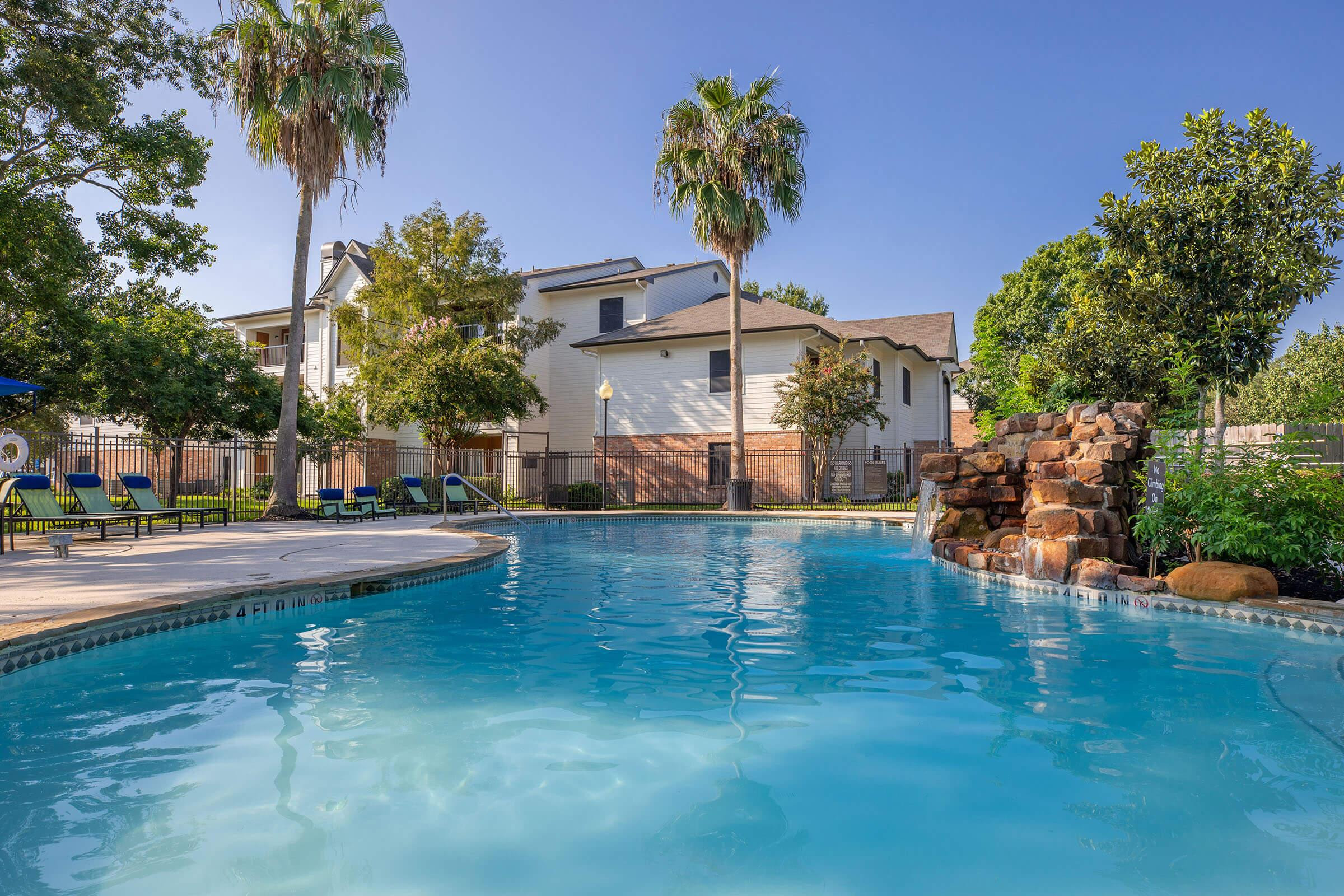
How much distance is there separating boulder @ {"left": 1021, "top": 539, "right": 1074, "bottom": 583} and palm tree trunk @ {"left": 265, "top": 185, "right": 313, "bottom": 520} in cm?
1408

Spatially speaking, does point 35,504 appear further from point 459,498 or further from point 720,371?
point 720,371

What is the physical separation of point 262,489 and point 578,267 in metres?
14.4

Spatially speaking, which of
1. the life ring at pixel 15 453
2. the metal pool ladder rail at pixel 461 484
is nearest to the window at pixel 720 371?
Answer: the metal pool ladder rail at pixel 461 484

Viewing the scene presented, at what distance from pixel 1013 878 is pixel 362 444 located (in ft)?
89.0

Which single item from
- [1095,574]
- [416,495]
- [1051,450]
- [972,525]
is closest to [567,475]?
[416,495]

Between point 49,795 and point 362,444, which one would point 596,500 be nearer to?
point 362,444

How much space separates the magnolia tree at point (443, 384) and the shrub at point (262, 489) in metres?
4.36

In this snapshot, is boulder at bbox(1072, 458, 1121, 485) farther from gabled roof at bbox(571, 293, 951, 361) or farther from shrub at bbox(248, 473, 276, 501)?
shrub at bbox(248, 473, 276, 501)

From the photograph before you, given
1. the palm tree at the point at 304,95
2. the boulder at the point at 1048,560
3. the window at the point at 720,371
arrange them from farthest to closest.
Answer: the window at the point at 720,371 < the palm tree at the point at 304,95 < the boulder at the point at 1048,560

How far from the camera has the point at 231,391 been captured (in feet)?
70.6

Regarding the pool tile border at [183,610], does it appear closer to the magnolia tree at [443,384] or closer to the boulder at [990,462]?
the boulder at [990,462]

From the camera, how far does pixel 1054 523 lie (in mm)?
8039

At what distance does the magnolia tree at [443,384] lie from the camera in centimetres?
2138

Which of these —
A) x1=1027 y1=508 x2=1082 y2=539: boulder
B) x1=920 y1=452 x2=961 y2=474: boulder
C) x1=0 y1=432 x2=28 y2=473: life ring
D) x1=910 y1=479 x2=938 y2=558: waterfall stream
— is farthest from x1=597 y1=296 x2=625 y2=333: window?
x1=1027 y1=508 x2=1082 y2=539: boulder
